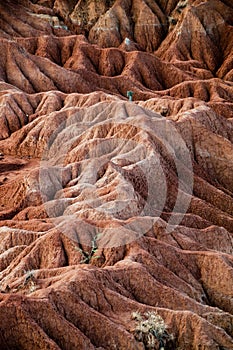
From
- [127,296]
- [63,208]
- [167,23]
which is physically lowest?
[167,23]

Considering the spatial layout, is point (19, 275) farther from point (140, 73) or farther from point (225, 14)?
point (225, 14)

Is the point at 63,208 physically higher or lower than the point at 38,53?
higher

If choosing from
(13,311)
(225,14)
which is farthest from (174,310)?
(225,14)

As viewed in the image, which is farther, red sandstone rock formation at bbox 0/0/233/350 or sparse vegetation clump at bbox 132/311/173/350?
red sandstone rock formation at bbox 0/0/233/350

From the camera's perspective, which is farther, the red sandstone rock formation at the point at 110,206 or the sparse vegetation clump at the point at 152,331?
the red sandstone rock formation at the point at 110,206
